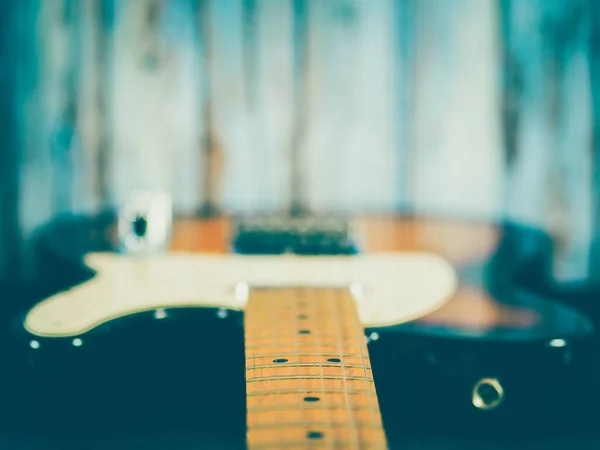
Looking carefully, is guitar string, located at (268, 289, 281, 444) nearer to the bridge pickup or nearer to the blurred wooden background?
the bridge pickup

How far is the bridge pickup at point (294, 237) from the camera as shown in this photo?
96cm

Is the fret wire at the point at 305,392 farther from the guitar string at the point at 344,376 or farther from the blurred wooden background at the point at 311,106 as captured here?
the blurred wooden background at the point at 311,106

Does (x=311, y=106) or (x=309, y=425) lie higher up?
(x=311, y=106)

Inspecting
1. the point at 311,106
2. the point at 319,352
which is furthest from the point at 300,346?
the point at 311,106

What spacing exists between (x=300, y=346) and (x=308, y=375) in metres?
0.06

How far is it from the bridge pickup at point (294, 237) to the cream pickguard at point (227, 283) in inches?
0.8

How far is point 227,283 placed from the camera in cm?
80

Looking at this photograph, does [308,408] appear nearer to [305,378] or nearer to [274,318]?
[305,378]

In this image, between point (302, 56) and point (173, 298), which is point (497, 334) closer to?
point (173, 298)

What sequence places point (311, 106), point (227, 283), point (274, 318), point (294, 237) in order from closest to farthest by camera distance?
1. point (274, 318)
2. point (227, 283)
3. point (294, 237)
4. point (311, 106)

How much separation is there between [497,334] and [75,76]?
3.60 ft

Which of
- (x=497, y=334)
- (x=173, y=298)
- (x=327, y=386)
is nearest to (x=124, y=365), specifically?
(x=173, y=298)

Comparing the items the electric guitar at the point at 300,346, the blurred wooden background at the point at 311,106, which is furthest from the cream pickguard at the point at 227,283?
the blurred wooden background at the point at 311,106

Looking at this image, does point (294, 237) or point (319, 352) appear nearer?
point (319, 352)
